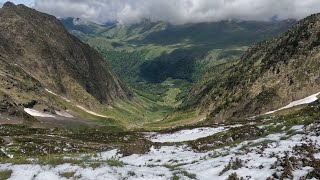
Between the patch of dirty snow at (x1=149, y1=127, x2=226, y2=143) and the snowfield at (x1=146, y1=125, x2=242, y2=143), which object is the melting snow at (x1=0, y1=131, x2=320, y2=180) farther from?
the patch of dirty snow at (x1=149, y1=127, x2=226, y2=143)

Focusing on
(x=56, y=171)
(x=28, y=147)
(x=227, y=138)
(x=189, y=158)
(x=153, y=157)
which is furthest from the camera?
(x=28, y=147)

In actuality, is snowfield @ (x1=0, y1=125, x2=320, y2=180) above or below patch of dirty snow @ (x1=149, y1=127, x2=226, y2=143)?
above

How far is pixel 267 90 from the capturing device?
18688 centimetres

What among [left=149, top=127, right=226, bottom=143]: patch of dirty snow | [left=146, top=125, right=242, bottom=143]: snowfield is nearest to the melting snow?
[left=146, top=125, right=242, bottom=143]: snowfield

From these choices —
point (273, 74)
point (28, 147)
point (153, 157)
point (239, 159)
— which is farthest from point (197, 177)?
point (273, 74)

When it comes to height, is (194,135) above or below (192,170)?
below

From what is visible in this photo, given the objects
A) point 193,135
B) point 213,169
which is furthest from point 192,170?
point 193,135

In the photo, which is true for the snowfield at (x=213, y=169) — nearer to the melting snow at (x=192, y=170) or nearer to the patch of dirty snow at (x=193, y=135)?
the melting snow at (x=192, y=170)

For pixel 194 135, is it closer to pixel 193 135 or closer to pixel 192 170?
pixel 193 135

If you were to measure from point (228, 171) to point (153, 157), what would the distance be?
13740 mm

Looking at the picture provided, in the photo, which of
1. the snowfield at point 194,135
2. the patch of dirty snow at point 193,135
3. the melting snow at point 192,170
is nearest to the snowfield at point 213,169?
the melting snow at point 192,170

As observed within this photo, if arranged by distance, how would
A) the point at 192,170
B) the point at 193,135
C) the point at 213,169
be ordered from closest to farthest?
the point at 213,169 < the point at 192,170 < the point at 193,135

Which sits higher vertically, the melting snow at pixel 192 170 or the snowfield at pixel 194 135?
the melting snow at pixel 192 170

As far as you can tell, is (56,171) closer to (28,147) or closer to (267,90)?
(28,147)
